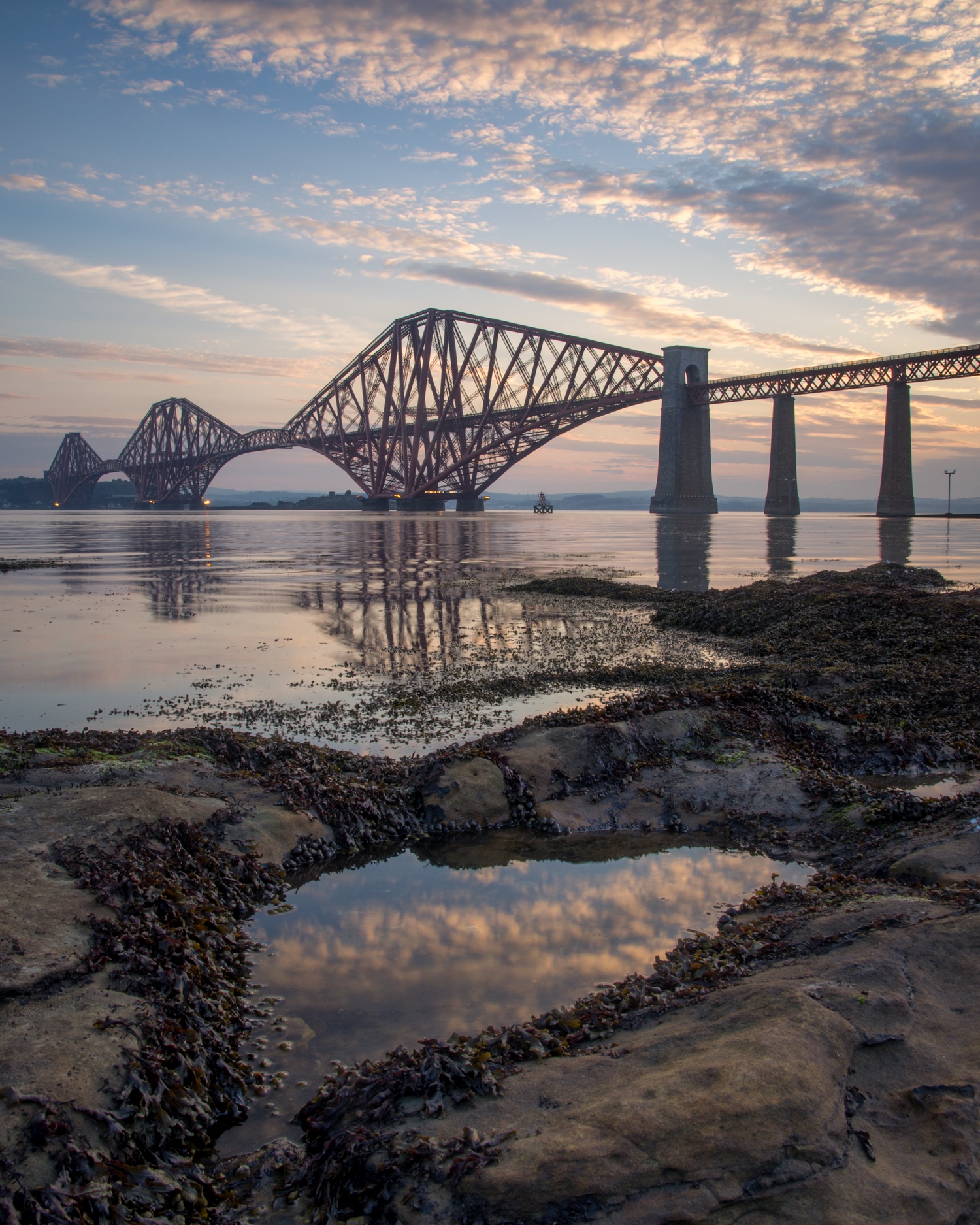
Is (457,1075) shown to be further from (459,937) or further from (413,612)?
(413,612)

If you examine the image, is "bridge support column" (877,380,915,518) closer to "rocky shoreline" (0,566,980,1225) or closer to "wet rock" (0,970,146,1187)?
"rocky shoreline" (0,566,980,1225)

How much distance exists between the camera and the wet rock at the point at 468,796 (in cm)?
553

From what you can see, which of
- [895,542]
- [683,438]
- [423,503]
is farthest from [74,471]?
[895,542]

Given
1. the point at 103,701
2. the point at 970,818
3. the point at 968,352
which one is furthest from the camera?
the point at 968,352

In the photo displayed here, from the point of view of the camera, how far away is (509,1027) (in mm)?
3000

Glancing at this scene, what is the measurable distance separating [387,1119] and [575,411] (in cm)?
9525

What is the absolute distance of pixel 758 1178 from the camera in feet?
6.68

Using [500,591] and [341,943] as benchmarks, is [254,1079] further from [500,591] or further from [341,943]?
[500,591]

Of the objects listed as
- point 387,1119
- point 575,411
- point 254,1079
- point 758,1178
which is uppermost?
point 575,411

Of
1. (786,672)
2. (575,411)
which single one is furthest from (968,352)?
(786,672)

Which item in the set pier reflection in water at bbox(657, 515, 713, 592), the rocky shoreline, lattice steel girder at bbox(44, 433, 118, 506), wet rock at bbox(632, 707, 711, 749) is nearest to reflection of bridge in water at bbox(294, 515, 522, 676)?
wet rock at bbox(632, 707, 711, 749)

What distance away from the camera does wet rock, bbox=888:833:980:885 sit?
4004mm

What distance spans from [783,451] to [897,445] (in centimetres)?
1246

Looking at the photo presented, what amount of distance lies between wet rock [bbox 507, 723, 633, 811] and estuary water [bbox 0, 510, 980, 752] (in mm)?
1262
